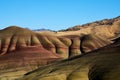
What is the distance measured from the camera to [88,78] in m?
157

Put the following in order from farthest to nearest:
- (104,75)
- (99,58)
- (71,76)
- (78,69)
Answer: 1. (99,58)
2. (78,69)
3. (71,76)
4. (104,75)

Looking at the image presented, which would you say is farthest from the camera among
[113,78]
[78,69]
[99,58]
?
[99,58]

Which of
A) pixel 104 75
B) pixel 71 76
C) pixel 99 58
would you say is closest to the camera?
pixel 104 75

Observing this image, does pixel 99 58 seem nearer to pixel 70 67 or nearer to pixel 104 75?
pixel 70 67

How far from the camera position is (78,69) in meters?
174

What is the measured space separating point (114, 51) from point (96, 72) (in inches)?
1484

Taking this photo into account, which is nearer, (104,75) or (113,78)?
(113,78)

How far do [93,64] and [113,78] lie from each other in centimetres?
3700

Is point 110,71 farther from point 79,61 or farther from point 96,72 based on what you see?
point 79,61

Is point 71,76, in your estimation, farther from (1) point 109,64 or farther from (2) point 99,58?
(2) point 99,58

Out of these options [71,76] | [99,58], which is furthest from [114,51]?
[71,76]

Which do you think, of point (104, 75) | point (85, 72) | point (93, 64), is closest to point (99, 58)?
point (93, 64)

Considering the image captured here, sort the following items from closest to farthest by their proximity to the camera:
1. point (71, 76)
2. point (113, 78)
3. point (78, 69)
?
point (113, 78) → point (71, 76) → point (78, 69)

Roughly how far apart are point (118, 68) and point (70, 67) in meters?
37.3
